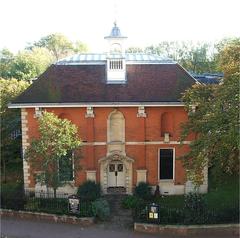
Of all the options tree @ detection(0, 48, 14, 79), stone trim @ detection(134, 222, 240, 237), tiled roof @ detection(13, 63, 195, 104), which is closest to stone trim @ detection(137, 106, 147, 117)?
tiled roof @ detection(13, 63, 195, 104)

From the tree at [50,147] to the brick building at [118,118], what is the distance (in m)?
2.54

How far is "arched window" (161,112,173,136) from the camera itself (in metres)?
28.1

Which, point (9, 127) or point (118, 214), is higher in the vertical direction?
point (9, 127)

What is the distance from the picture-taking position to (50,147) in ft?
81.0

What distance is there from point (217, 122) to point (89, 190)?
10.4 metres

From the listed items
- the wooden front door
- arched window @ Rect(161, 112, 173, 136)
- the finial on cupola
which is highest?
the finial on cupola

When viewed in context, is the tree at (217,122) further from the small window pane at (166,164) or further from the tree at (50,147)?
the tree at (50,147)

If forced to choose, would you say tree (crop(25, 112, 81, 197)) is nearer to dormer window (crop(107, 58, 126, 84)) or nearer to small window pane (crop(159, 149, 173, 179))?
dormer window (crop(107, 58, 126, 84))

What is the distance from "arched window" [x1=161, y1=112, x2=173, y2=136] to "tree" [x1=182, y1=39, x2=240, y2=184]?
3.87m

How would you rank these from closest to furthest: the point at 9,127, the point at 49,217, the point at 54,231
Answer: the point at 54,231
the point at 49,217
the point at 9,127

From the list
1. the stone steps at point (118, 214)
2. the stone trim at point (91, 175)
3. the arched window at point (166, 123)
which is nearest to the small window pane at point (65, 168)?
the stone trim at point (91, 175)

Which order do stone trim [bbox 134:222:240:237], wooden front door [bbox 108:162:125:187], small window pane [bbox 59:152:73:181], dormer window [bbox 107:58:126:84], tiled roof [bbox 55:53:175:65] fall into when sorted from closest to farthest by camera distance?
stone trim [bbox 134:222:240:237] → small window pane [bbox 59:152:73:181] → dormer window [bbox 107:58:126:84] → wooden front door [bbox 108:162:125:187] → tiled roof [bbox 55:53:175:65]

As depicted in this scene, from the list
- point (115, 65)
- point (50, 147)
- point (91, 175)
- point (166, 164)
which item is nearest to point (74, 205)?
point (50, 147)

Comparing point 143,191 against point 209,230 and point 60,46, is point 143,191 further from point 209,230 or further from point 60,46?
point 60,46
